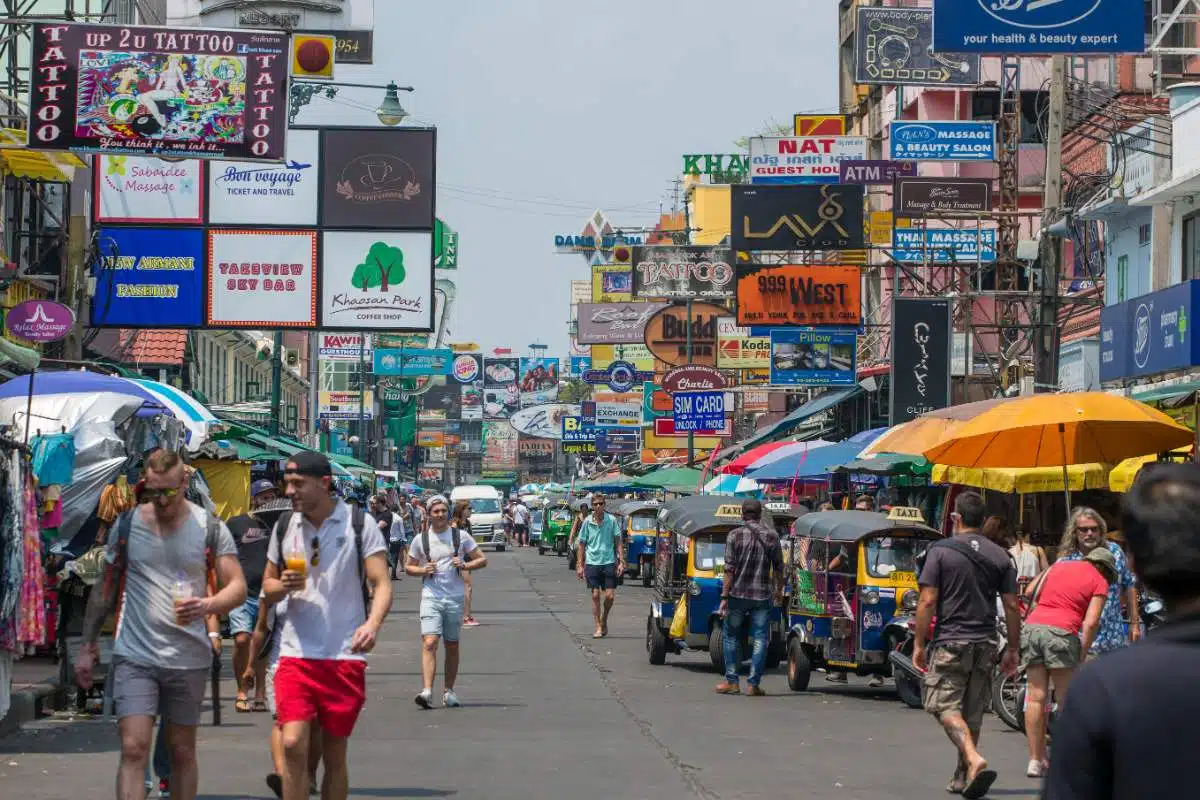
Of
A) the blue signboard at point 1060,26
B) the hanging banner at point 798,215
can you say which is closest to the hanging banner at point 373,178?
the hanging banner at point 798,215

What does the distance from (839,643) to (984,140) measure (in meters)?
19.0

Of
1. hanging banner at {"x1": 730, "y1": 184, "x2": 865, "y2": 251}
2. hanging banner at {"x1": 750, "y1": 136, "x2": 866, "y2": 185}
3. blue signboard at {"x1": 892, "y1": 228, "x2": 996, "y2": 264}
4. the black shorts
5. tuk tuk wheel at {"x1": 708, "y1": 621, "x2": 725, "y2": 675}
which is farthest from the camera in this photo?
hanging banner at {"x1": 750, "y1": 136, "x2": 866, "y2": 185}

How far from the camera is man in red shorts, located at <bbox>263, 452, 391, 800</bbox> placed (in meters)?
8.41

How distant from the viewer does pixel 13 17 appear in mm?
20438

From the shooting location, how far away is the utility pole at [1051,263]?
21375 millimetres

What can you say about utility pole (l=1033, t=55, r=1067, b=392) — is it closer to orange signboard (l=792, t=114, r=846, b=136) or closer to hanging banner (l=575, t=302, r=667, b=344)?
orange signboard (l=792, t=114, r=846, b=136)

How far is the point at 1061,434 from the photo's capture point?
15.6 m

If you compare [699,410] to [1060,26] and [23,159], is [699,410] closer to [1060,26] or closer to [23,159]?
[1060,26]

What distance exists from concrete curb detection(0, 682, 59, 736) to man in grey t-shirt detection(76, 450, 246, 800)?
495cm

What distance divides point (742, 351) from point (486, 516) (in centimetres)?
2241

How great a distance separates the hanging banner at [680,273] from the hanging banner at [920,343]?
17.1 meters

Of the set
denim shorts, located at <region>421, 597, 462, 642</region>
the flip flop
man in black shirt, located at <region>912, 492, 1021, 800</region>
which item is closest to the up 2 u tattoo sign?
denim shorts, located at <region>421, 597, 462, 642</region>

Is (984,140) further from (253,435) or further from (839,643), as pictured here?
(839,643)

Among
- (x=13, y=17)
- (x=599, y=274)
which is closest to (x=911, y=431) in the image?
(x=13, y=17)
